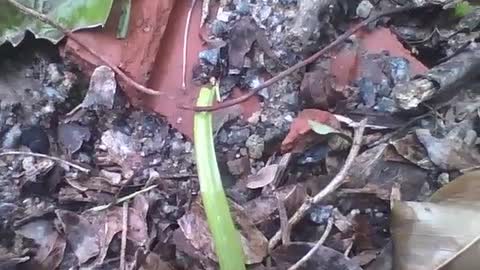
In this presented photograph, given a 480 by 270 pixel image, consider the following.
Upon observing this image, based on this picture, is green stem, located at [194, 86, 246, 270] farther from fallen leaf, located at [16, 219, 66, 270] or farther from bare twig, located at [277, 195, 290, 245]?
fallen leaf, located at [16, 219, 66, 270]

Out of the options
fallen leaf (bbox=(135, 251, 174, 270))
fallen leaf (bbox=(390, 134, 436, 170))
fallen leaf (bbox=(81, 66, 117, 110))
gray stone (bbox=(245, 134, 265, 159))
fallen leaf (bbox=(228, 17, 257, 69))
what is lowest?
fallen leaf (bbox=(135, 251, 174, 270))

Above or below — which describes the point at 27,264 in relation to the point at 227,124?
below

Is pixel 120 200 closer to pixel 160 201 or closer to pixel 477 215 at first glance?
pixel 160 201

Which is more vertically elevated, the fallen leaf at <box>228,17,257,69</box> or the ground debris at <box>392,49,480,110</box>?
the fallen leaf at <box>228,17,257,69</box>

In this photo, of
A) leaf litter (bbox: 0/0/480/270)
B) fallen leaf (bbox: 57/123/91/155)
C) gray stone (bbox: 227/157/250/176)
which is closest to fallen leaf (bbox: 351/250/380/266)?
leaf litter (bbox: 0/0/480/270)

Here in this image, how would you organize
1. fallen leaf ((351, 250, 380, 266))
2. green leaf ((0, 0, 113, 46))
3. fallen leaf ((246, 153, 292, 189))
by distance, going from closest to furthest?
fallen leaf ((351, 250, 380, 266))
fallen leaf ((246, 153, 292, 189))
green leaf ((0, 0, 113, 46))

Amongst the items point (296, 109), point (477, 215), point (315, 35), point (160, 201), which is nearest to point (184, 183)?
point (160, 201)

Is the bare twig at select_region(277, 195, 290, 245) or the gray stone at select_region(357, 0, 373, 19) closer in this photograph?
the bare twig at select_region(277, 195, 290, 245)
